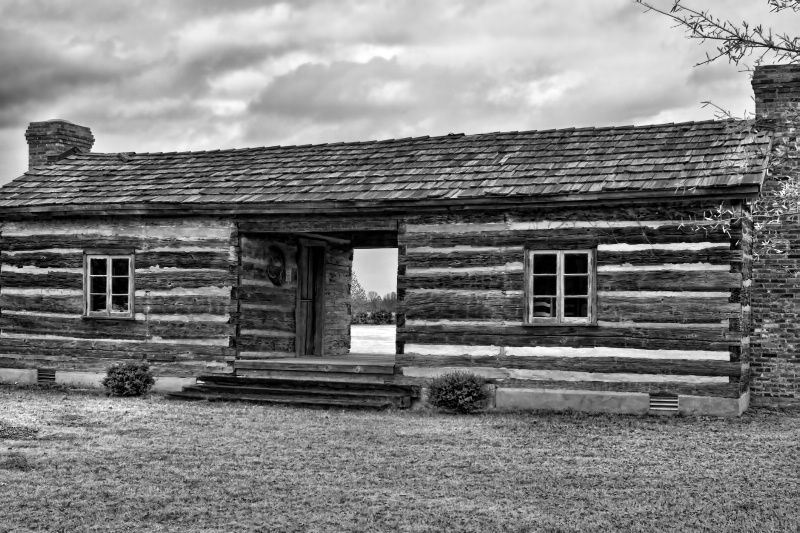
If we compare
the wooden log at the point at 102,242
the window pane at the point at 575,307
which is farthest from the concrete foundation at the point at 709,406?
the wooden log at the point at 102,242

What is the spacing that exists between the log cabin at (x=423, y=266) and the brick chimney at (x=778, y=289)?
5cm

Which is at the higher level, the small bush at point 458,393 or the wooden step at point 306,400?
the small bush at point 458,393

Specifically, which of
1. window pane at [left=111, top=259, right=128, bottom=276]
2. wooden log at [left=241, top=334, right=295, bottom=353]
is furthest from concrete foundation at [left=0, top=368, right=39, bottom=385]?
wooden log at [left=241, top=334, right=295, bottom=353]

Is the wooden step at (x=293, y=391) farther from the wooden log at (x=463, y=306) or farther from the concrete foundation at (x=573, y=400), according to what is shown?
the concrete foundation at (x=573, y=400)

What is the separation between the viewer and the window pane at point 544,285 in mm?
14266

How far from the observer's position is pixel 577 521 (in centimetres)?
759

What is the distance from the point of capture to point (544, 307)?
47.0 feet

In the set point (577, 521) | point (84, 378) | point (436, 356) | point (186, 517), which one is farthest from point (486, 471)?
point (84, 378)

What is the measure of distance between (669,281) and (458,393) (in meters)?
3.42

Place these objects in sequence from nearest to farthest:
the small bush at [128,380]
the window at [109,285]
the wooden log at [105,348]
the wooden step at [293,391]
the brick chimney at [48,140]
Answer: the wooden step at [293,391]
the small bush at [128,380]
the wooden log at [105,348]
the window at [109,285]
the brick chimney at [48,140]

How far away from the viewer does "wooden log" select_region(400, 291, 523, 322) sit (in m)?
14.3

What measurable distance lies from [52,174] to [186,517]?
1291cm

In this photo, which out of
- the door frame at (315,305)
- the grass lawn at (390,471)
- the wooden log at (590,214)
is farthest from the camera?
the door frame at (315,305)

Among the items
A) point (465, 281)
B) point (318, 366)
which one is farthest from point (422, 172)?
point (318, 366)
